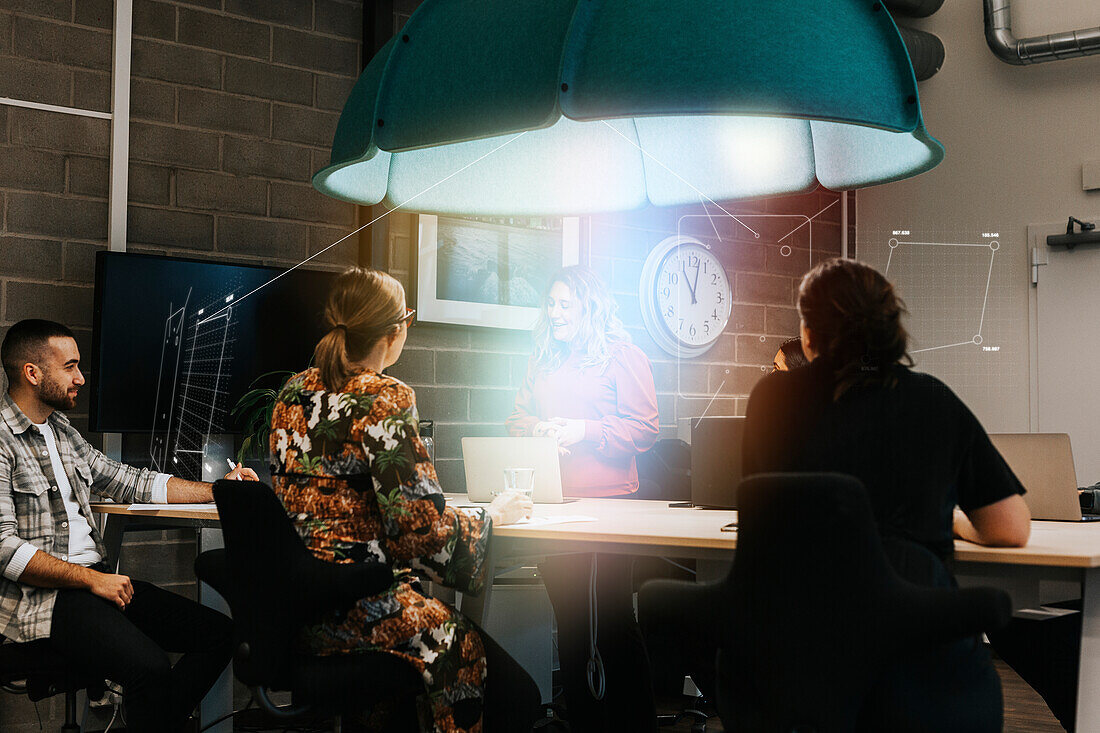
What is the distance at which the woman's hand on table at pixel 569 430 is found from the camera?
3.00 meters

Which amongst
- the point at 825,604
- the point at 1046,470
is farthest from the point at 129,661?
the point at 1046,470

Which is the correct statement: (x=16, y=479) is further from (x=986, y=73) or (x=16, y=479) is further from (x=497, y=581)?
(x=986, y=73)

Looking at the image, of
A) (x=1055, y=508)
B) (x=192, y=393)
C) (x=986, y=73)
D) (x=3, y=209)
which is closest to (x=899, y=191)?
(x=986, y=73)

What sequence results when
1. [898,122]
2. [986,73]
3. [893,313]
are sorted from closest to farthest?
[898,122] < [893,313] < [986,73]

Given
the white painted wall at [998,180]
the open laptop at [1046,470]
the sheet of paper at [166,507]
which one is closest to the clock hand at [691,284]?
the white painted wall at [998,180]

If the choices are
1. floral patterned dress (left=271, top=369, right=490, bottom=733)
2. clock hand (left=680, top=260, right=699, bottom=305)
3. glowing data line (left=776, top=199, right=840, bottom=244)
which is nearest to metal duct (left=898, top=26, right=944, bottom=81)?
glowing data line (left=776, top=199, right=840, bottom=244)

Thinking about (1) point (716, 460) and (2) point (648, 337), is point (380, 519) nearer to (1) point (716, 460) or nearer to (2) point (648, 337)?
(1) point (716, 460)

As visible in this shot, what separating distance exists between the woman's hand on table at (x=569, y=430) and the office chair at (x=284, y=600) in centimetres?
118

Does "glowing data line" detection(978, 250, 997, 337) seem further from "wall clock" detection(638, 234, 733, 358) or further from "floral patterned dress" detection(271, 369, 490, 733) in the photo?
"floral patterned dress" detection(271, 369, 490, 733)

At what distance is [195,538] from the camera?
11.3 ft

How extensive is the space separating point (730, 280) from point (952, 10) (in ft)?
6.10

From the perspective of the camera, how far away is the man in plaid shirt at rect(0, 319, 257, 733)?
2344 millimetres

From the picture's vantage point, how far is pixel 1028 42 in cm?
484
